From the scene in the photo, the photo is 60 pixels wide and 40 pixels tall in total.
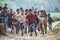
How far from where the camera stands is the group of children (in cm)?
229

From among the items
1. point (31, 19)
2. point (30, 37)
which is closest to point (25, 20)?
point (31, 19)

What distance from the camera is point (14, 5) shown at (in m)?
2.30

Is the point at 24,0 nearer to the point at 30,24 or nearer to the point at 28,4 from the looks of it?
the point at 28,4

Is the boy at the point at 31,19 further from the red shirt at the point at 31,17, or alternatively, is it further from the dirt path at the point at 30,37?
the dirt path at the point at 30,37

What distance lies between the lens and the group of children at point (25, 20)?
7.52ft

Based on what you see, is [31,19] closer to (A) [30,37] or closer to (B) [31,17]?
(B) [31,17]

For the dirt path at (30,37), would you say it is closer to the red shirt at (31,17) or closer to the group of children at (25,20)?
A: the group of children at (25,20)

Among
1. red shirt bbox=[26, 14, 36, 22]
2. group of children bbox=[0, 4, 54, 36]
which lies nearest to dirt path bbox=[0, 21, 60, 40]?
group of children bbox=[0, 4, 54, 36]

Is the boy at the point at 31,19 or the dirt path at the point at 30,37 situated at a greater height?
the boy at the point at 31,19

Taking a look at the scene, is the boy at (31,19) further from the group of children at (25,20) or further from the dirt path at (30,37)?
the dirt path at (30,37)

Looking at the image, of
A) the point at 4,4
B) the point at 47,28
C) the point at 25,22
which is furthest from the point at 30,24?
the point at 4,4

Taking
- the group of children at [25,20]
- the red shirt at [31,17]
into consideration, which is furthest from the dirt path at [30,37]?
the red shirt at [31,17]

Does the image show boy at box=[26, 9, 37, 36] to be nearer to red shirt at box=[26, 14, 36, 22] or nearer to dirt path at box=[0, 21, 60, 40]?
red shirt at box=[26, 14, 36, 22]

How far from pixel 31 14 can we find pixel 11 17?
25cm
